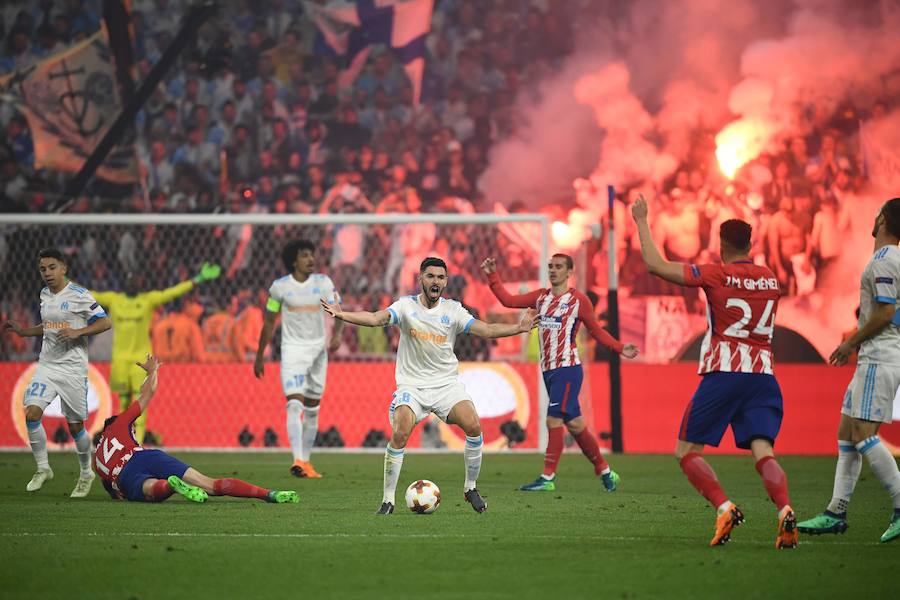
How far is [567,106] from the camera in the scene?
78.8 feet

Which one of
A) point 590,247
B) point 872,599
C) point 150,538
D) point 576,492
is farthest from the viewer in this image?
point 590,247

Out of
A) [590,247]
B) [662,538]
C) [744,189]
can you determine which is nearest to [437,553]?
[662,538]

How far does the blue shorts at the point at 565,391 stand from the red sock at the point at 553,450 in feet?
0.56

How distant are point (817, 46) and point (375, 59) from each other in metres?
8.25

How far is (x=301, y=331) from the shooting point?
13242 mm

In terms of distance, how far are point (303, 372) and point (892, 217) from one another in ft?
23.2

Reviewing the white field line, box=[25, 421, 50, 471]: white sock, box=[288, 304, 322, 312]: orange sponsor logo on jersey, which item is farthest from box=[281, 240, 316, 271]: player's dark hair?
the white field line

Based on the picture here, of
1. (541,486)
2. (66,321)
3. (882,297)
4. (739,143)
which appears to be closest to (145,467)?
(66,321)

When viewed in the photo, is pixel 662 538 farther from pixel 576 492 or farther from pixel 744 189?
pixel 744 189

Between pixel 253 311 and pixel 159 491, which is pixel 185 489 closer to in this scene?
pixel 159 491

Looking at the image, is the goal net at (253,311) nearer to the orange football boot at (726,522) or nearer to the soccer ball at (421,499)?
the soccer ball at (421,499)

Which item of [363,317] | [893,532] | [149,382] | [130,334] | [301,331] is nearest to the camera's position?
[893,532]

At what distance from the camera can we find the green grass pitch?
5.82 m

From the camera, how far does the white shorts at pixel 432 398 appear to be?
9109 mm
